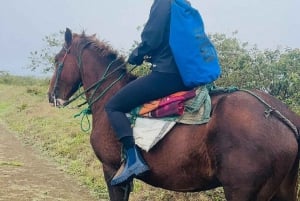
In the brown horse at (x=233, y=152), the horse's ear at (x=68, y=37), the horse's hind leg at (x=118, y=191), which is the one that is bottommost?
the horse's hind leg at (x=118, y=191)

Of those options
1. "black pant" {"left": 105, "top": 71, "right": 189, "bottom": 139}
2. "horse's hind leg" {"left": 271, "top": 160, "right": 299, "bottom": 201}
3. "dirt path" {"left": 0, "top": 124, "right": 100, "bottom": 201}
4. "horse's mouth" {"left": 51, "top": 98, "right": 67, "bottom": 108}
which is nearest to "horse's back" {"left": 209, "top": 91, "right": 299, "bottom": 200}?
"horse's hind leg" {"left": 271, "top": 160, "right": 299, "bottom": 201}

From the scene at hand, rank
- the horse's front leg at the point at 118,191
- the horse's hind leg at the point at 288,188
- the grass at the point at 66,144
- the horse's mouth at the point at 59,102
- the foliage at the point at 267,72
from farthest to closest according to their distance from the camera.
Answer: the grass at the point at 66,144 < the foliage at the point at 267,72 < the horse's mouth at the point at 59,102 < the horse's front leg at the point at 118,191 < the horse's hind leg at the point at 288,188

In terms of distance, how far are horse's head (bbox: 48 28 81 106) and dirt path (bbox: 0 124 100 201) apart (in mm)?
2168

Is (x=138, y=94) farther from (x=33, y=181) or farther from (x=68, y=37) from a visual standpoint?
(x=33, y=181)

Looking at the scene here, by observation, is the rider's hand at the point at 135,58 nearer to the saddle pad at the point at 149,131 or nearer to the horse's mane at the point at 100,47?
the horse's mane at the point at 100,47

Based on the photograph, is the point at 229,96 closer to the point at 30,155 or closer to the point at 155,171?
the point at 155,171

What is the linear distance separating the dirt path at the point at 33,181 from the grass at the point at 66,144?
193mm

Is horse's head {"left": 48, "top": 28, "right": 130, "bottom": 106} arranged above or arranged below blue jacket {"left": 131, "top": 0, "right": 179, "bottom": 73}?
below

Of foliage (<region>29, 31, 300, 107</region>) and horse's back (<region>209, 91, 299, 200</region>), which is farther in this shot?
foliage (<region>29, 31, 300, 107</region>)

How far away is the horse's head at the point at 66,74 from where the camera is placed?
5211 mm

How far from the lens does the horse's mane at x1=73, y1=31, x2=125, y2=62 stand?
5.02m

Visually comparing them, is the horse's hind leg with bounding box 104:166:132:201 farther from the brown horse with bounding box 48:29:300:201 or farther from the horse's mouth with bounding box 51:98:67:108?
the horse's mouth with bounding box 51:98:67:108

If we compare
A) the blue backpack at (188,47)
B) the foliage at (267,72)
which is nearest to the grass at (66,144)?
the foliage at (267,72)

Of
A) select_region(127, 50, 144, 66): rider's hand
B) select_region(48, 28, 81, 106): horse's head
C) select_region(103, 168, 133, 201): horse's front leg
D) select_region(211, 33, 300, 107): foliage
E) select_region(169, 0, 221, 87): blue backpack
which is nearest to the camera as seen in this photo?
select_region(169, 0, 221, 87): blue backpack
